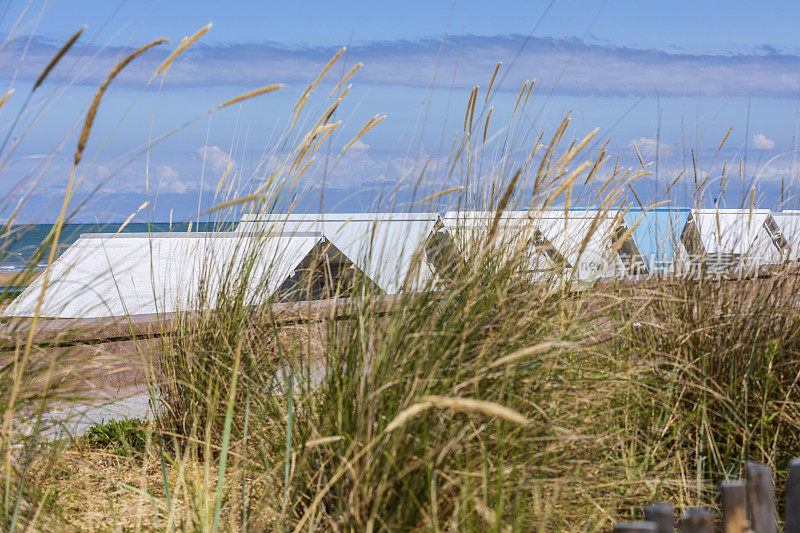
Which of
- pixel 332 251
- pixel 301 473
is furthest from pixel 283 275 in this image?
pixel 332 251

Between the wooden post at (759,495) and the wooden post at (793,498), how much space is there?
0.63 ft

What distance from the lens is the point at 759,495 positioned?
1.61 meters

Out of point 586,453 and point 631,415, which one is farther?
point 631,415

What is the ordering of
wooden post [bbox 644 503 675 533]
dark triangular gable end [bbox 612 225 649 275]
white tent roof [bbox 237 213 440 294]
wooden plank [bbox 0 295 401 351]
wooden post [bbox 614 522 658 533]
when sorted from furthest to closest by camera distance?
dark triangular gable end [bbox 612 225 649 275], wooden plank [bbox 0 295 401 351], white tent roof [bbox 237 213 440 294], wooden post [bbox 644 503 675 533], wooden post [bbox 614 522 658 533]

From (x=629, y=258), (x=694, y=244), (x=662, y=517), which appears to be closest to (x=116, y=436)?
(x=662, y=517)

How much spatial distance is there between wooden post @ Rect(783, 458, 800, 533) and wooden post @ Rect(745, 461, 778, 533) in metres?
0.19

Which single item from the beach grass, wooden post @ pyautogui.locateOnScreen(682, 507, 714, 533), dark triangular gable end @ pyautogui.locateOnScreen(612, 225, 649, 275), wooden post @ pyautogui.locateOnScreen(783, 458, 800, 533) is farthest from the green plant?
wooden post @ pyautogui.locateOnScreen(783, 458, 800, 533)

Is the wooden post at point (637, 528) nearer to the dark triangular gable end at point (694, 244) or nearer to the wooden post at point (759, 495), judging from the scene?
the wooden post at point (759, 495)

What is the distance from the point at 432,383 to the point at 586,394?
A: 0.54m

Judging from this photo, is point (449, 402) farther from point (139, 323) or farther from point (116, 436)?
point (139, 323)

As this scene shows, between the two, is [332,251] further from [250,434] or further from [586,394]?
[586,394]

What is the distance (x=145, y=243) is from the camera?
16.4ft

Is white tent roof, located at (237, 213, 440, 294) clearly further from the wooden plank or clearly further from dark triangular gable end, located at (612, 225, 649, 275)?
dark triangular gable end, located at (612, 225, 649, 275)

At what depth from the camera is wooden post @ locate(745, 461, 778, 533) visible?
160cm
